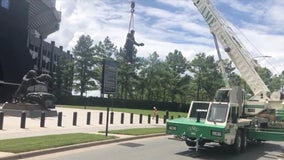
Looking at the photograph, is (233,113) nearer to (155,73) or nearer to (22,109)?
(22,109)

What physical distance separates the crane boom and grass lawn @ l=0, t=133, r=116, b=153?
10366 mm

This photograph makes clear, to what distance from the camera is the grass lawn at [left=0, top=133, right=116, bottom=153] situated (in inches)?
582

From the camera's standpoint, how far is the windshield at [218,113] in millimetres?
17375

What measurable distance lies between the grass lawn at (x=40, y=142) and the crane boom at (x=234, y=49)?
1037cm

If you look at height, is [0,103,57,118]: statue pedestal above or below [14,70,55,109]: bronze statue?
below

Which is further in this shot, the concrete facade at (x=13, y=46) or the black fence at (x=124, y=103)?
the black fence at (x=124, y=103)

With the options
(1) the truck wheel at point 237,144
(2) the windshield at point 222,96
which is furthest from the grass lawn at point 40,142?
(2) the windshield at point 222,96

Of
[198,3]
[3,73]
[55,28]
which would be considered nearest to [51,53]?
[55,28]

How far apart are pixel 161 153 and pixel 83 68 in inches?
2737

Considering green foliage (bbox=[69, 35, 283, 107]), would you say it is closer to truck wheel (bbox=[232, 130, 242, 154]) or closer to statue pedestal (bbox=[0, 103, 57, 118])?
statue pedestal (bbox=[0, 103, 57, 118])

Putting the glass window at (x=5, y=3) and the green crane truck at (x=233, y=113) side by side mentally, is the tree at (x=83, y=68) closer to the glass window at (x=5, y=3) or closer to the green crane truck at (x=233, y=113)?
the glass window at (x=5, y=3)

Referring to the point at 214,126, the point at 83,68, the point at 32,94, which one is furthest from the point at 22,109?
the point at 83,68

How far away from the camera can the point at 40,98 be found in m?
36.8

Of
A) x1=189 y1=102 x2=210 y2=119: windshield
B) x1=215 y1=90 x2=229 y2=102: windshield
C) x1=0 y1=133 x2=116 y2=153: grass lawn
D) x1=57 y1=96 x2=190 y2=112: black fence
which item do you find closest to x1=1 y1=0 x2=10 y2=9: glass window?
x1=57 y1=96 x2=190 y2=112: black fence
